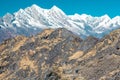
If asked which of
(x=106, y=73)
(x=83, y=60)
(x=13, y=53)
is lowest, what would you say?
(x=106, y=73)

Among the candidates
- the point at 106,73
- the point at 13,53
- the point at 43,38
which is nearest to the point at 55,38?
the point at 43,38

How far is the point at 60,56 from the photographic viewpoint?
136 meters

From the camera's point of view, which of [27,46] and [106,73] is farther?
[27,46]

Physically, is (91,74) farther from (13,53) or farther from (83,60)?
(13,53)

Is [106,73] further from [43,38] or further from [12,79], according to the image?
[43,38]

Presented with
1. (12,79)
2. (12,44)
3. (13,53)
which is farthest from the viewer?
(12,44)

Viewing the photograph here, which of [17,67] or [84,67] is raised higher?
[17,67]

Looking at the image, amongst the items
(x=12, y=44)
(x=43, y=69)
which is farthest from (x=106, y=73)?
(x=12, y=44)

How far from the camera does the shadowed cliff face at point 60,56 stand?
102 metres

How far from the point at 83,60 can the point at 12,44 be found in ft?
158

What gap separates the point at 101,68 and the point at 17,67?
44851 millimetres

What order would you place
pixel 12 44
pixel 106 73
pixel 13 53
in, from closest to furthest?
pixel 106 73, pixel 13 53, pixel 12 44

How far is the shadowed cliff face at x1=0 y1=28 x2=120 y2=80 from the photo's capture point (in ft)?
335

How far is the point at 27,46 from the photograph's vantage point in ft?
490
